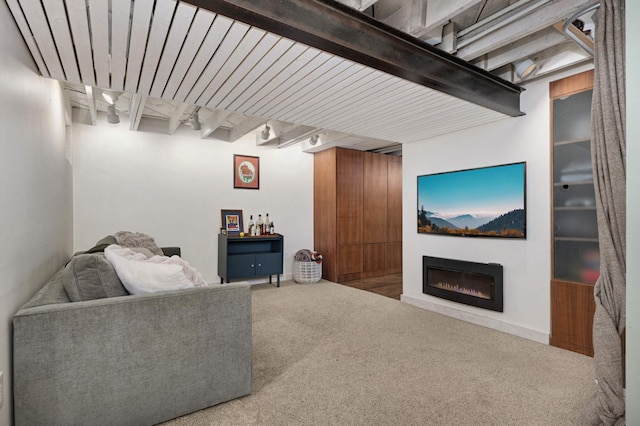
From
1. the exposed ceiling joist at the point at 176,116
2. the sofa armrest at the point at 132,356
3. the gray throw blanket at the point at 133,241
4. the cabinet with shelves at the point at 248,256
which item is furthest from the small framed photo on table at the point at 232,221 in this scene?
the sofa armrest at the point at 132,356

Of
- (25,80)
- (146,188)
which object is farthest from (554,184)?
(146,188)

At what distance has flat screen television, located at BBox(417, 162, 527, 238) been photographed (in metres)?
3.32

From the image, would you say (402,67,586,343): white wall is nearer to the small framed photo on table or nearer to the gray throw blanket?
the small framed photo on table

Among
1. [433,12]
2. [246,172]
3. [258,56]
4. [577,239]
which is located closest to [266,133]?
[246,172]

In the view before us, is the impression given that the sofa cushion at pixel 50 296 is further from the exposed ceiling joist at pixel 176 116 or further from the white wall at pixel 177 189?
the white wall at pixel 177 189

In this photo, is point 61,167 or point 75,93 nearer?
point 61,167

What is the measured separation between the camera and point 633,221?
3.80ft

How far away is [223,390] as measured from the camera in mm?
2072

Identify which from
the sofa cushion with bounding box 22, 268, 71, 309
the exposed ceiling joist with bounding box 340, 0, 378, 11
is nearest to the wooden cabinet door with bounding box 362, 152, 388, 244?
the exposed ceiling joist with bounding box 340, 0, 378, 11

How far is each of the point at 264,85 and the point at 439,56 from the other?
4.56 ft

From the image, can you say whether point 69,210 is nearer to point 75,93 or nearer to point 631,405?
point 75,93

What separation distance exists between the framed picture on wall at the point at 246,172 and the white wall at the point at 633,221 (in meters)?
5.03

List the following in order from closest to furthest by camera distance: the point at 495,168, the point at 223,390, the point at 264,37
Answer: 1. the point at 264,37
2. the point at 223,390
3. the point at 495,168

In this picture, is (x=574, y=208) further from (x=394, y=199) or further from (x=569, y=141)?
(x=394, y=199)
